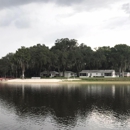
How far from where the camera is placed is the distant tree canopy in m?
114

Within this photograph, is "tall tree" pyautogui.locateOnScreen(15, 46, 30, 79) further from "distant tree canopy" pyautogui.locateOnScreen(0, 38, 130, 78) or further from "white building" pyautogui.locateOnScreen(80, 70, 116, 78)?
A: "white building" pyautogui.locateOnScreen(80, 70, 116, 78)

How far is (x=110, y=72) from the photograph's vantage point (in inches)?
4734

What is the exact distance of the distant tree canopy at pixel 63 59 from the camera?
11364 cm

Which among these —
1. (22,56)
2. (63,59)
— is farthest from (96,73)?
(22,56)

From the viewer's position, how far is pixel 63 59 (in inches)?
4611

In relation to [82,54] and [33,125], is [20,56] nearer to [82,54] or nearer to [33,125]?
[82,54]

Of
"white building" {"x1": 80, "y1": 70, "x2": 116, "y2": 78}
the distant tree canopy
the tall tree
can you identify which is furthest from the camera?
"white building" {"x1": 80, "y1": 70, "x2": 116, "y2": 78}

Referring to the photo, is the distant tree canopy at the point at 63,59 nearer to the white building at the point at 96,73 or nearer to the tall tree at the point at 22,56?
the tall tree at the point at 22,56

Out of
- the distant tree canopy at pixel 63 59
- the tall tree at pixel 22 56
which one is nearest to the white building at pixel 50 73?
the distant tree canopy at pixel 63 59

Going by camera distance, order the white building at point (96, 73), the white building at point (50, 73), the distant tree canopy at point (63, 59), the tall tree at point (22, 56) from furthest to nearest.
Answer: the white building at point (50, 73)
the white building at point (96, 73)
the distant tree canopy at point (63, 59)
the tall tree at point (22, 56)

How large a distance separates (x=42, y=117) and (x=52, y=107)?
23.2ft

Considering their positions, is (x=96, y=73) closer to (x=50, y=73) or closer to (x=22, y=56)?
(x=50, y=73)

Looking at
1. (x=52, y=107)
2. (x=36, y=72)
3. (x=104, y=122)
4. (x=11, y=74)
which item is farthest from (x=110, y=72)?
(x=104, y=122)

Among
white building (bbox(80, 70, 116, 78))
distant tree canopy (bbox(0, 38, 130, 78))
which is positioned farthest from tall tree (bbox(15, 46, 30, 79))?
white building (bbox(80, 70, 116, 78))
